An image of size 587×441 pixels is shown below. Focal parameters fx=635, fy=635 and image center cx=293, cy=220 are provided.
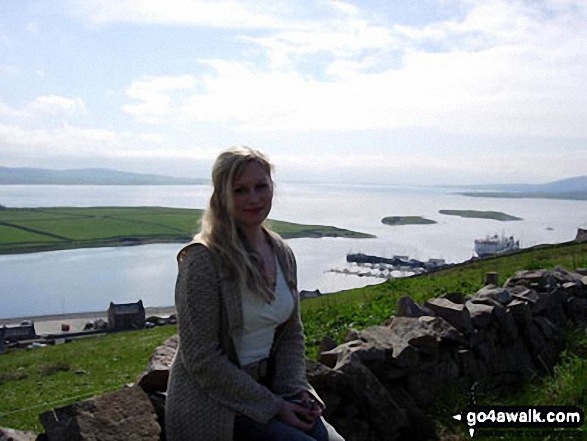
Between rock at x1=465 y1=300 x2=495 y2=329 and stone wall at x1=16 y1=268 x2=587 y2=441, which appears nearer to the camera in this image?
stone wall at x1=16 y1=268 x2=587 y2=441

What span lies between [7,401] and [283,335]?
29.5 feet

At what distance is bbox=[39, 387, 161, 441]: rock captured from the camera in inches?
133

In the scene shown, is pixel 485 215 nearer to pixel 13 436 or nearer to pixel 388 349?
pixel 388 349

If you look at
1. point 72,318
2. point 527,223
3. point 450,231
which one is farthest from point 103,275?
point 527,223

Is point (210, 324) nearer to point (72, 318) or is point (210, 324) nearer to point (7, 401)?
point (7, 401)

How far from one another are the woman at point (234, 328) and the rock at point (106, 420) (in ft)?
1.11

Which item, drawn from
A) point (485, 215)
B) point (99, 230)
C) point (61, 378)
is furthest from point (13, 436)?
point (485, 215)

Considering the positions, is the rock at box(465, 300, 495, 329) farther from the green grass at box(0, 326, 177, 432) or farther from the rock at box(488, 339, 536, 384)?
the green grass at box(0, 326, 177, 432)

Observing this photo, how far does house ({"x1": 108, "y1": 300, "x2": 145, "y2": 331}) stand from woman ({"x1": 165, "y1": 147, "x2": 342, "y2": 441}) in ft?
118

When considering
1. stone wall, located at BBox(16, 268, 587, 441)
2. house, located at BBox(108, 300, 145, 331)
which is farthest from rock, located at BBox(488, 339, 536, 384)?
house, located at BBox(108, 300, 145, 331)

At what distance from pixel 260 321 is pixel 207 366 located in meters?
0.42

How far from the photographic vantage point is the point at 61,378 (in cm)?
1345

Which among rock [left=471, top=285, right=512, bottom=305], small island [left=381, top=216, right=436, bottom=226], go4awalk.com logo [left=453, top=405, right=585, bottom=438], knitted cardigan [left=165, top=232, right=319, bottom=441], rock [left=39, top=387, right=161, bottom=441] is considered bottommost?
small island [left=381, top=216, right=436, bottom=226]

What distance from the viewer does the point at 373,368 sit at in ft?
17.9
